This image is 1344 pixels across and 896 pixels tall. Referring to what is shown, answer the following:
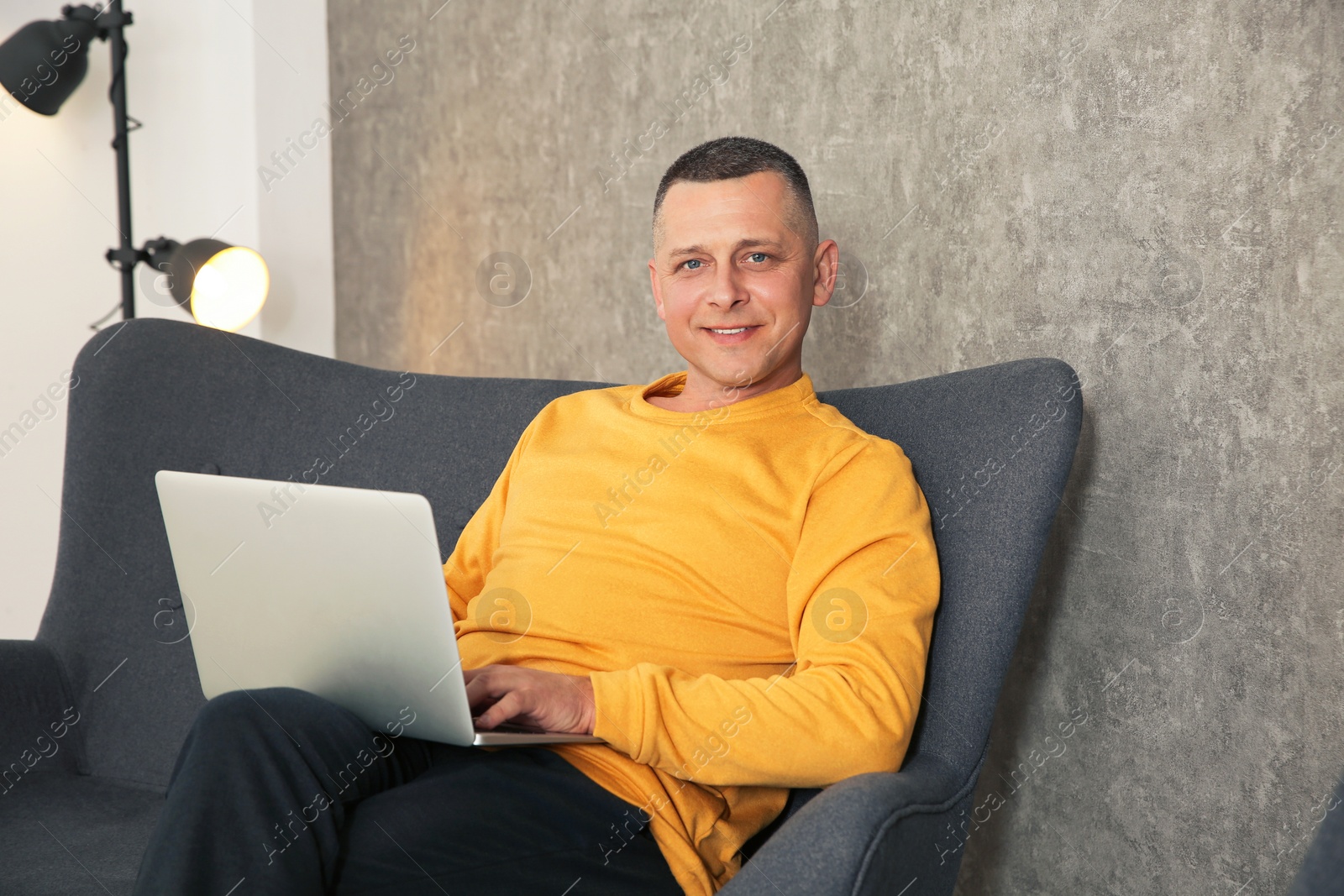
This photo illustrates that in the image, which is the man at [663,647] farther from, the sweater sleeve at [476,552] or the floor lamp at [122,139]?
the floor lamp at [122,139]

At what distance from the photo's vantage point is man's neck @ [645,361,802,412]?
1416 mm

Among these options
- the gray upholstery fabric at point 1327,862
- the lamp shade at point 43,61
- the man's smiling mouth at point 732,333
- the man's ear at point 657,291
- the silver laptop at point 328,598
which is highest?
the lamp shade at point 43,61

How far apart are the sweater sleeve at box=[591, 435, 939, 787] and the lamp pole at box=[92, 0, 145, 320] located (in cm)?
208

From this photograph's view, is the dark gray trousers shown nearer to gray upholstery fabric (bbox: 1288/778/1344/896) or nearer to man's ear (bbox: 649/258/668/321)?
man's ear (bbox: 649/258/668/321)

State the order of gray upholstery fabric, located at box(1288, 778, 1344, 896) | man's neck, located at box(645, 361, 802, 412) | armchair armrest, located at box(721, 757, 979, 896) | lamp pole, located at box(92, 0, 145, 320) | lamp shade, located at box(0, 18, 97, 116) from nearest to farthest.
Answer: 1. gray upholstery fabric, located at box(1288, 778, 1344, 896)
2. armchair armrest, located at box(721, 757, 979, 896)
3. man's neck, located at box(645, 361, 802, 412)
4. lamp shade, located at box(0, 18, 97, 116)
5. lamp pole, located at box(92, 0, 145, 320)

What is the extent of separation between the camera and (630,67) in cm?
212

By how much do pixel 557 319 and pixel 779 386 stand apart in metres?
1.00

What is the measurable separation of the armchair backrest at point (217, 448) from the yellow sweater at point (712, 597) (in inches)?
3.2

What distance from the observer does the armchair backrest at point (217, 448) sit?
1.29m

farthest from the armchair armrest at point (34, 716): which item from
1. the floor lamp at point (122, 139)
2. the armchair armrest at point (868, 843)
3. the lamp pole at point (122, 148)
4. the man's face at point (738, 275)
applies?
the lamp pole at point (122, 148)

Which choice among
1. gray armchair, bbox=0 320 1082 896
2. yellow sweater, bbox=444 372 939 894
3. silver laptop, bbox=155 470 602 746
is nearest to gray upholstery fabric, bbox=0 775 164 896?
gray armchair, bbox=0 320 1082 896

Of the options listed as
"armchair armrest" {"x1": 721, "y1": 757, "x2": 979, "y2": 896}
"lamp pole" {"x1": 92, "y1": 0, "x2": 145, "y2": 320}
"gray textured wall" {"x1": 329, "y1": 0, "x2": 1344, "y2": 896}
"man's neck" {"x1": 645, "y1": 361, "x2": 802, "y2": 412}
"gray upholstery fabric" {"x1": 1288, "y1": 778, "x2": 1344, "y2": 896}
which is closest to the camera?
"gray upholstery fabric" {"x1": 1288, "y1": 778, "x2": 1344, "y2": 896}

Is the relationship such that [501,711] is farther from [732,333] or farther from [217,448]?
[217,448]

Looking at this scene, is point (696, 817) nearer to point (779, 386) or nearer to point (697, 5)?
point (779, 386)
